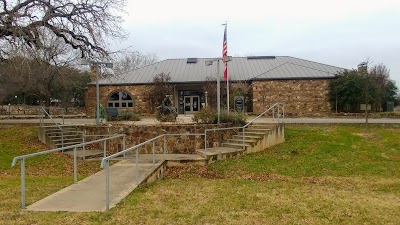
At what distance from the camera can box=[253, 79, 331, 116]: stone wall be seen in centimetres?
3036

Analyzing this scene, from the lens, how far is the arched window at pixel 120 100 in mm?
33844

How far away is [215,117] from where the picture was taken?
15617mm

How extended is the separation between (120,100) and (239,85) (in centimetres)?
1130

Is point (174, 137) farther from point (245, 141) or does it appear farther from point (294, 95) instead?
point (294, 95)

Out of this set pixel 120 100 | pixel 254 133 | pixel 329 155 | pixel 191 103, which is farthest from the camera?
pixel 191 103

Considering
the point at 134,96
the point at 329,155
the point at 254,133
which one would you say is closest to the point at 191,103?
the point at 134,96

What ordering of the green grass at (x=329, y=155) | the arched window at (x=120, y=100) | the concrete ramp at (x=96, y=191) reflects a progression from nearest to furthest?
1. the concrete ramp at (x=96, y=191)
2. the green grass at (x=329, y=155)
3. the arched window at (x=120, y=100)

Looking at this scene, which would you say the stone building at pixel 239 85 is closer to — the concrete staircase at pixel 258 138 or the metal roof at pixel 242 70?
the metal roof at pixel 242 70

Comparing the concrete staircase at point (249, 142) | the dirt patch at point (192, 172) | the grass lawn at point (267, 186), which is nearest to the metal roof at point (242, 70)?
the grass lawn at point (267, 186)

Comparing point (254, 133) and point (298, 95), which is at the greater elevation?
point (298, 95)

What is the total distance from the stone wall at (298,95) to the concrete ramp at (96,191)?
21602 mm

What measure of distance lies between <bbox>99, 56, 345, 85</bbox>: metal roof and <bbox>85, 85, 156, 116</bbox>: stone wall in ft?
1.83

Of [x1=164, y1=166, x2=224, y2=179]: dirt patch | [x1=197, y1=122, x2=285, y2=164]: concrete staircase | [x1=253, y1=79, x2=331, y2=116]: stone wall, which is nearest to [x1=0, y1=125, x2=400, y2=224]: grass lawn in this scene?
[x1=164, y1=166, x2=224, y2=179]: dirt patch

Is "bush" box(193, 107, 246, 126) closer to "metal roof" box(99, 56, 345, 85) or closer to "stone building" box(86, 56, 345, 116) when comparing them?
"stone building" box(86, 56, 345, 116)
